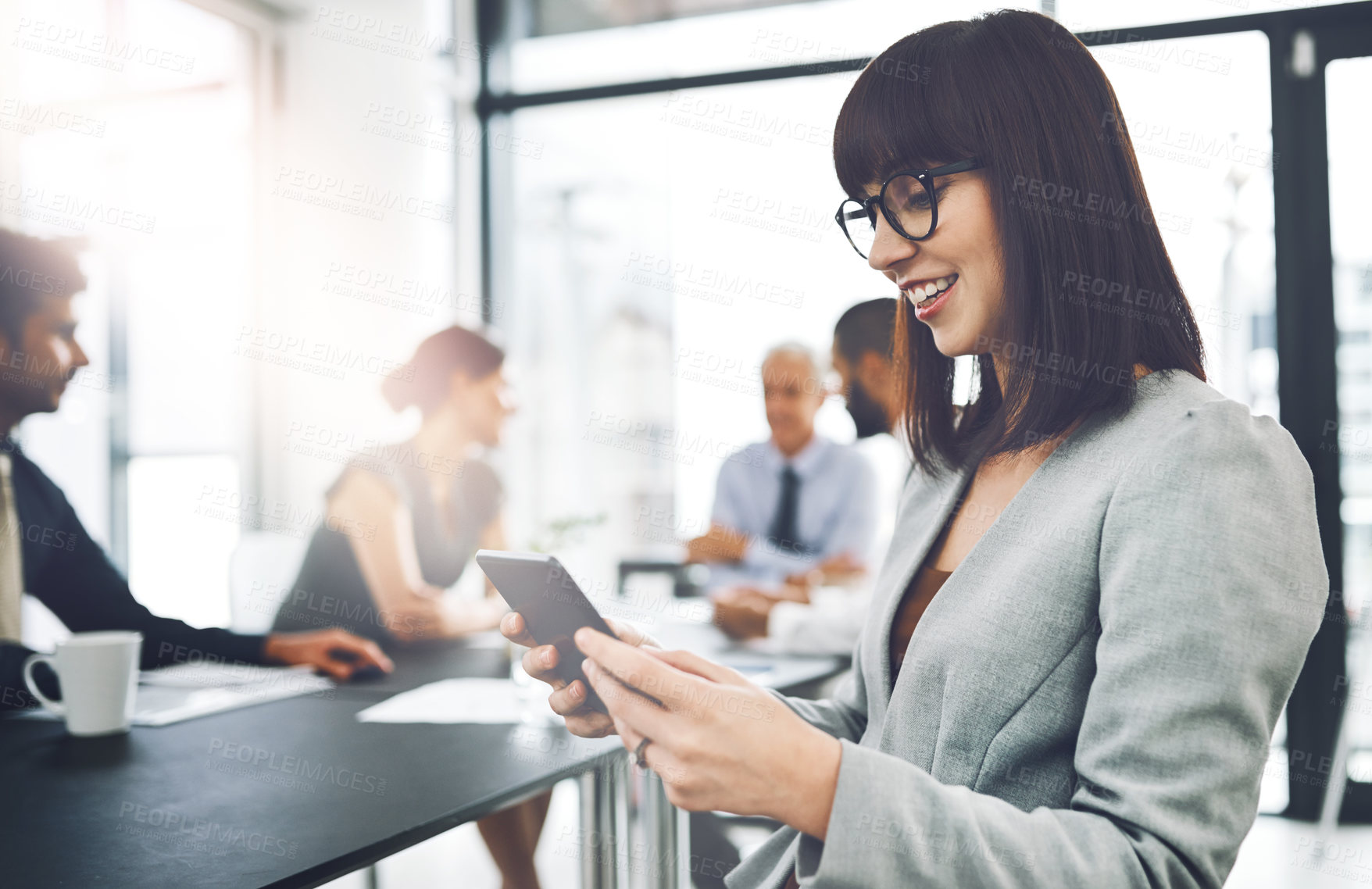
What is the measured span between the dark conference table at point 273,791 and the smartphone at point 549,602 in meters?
0.21

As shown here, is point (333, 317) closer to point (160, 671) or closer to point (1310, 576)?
point (160, 671)

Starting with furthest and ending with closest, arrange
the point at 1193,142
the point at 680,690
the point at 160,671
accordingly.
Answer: the point at 1193,142 < the point at 160,671 < the point at 680,690

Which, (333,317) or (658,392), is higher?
(333,317)

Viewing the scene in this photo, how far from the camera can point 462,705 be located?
1.61 meters

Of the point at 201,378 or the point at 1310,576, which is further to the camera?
the point at 201,378

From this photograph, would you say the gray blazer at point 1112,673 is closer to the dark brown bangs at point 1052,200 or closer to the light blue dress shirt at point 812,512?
the dark brown bangs at point 1052,200

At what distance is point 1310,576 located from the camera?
2.58 feet

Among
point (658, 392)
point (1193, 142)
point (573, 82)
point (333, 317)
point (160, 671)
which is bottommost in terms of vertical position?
point (160, 671)

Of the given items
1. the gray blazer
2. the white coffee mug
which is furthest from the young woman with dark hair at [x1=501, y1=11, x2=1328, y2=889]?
the white coffee mug

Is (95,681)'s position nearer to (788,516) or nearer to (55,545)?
(55,545)

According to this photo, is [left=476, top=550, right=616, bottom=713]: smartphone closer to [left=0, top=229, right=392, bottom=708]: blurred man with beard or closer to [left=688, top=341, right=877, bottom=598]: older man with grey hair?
[left=0, top=229, right=392, bottom=708]: blurred man with beard

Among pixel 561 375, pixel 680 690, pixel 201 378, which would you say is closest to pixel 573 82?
pixel 561 375

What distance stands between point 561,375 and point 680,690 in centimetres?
411

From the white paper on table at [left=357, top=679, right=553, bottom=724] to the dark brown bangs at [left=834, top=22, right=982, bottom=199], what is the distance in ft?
2.99
